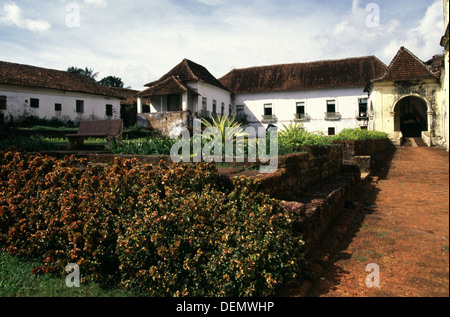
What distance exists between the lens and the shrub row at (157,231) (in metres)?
2.63

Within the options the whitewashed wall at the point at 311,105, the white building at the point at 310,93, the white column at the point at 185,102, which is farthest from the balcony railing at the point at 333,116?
the white column at the point at 185,102

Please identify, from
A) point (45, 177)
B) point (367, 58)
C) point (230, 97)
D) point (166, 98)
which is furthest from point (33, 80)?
point (367, 58)

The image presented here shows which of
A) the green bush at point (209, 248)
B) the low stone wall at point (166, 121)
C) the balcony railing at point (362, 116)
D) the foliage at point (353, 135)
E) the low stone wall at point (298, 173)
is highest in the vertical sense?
the balcony railing at point (362, 116)

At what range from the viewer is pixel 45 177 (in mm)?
4102

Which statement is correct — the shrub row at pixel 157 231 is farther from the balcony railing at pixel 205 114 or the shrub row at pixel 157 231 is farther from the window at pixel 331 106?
the window at pixel 331 106

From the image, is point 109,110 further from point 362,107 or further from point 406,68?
point 406,68

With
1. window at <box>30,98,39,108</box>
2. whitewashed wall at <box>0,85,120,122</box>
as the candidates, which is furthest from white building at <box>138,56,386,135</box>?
window at <box>30,98,39,108</box>

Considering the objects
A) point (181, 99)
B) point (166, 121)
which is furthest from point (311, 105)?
point (166, 121)

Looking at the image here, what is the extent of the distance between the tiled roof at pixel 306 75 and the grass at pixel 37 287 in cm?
3082

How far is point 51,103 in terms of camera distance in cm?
2580

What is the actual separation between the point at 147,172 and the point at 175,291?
1.39 m

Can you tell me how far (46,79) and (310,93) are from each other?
2286cm

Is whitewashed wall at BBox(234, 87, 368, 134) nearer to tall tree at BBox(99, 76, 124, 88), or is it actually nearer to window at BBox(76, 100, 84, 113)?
window at BBox(76, 100, 84, 113)

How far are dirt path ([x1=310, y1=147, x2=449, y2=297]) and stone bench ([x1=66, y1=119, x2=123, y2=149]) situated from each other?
7626mm
